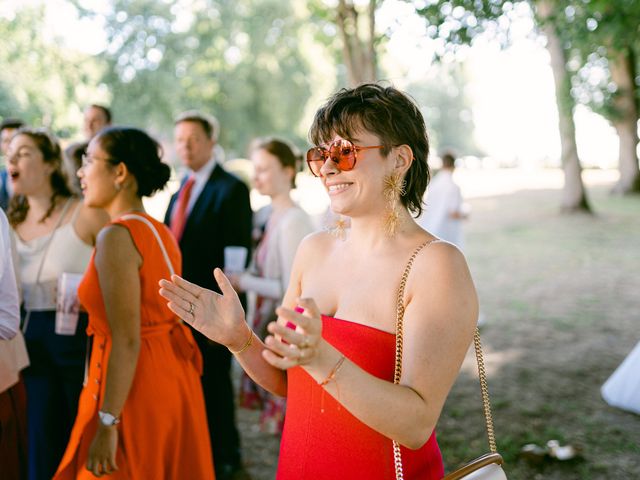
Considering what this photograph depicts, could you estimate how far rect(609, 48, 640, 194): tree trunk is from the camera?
2006 centimetres

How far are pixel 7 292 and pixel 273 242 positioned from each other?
2.32 meters

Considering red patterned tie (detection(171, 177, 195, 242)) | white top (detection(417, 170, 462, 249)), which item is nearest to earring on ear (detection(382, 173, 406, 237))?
red patterned tie (detection(171, 177, 195, 242))

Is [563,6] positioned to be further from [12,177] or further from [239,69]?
[239,69]

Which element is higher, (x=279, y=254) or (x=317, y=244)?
(x=317, y=244)

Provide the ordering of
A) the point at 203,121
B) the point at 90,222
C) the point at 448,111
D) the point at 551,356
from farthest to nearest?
the point at 448,111
the point at 551,356
the point at 203,121
the point at 90,222

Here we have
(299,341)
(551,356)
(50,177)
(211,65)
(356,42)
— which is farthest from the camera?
(211,65)

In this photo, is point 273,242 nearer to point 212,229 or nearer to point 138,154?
point 212,229

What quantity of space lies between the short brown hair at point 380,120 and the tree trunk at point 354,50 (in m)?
3.79

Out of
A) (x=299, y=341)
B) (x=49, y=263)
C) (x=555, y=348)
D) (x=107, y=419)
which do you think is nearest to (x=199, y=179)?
(x=49, y=263)

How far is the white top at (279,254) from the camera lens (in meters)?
4.37

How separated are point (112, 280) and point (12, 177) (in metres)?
1.39

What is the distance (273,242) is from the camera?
14.8 ft

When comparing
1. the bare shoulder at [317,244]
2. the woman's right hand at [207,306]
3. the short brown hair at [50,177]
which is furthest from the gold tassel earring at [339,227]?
the short brown hair at [50,177]

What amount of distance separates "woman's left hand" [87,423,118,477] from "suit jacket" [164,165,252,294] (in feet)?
7.11
